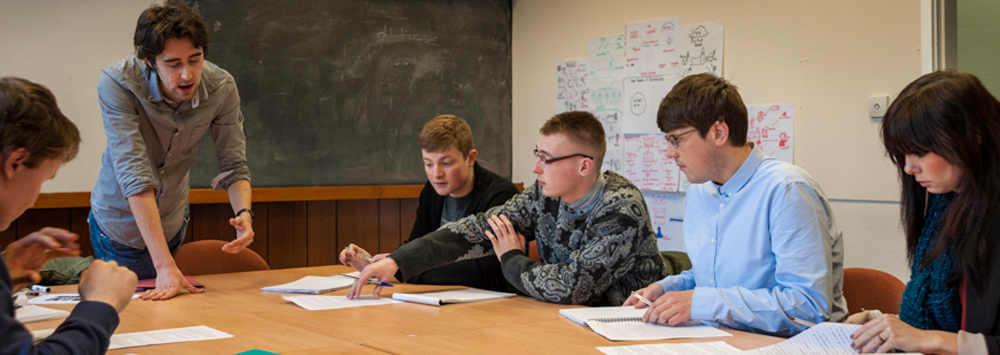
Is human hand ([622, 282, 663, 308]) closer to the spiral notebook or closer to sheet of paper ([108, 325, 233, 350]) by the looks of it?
the spiral notebook

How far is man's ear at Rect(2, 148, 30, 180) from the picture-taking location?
1.12 m

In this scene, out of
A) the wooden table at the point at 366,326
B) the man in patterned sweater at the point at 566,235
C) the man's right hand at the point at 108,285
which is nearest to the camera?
the man's right hand at the point at 108,285

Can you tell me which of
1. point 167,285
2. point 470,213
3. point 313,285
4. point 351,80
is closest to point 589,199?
point 470,213

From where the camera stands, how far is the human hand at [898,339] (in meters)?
1.27

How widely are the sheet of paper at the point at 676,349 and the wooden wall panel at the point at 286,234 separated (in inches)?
110

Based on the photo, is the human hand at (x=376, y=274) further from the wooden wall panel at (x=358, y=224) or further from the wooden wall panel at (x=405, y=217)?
the wooden wall panel at (x=405, y=217)

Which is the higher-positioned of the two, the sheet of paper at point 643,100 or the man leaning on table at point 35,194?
the sheet of paper at point 643,100

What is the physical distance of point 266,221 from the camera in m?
3.85

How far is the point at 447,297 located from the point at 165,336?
0.73 metres

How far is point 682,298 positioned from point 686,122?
47 centimetres

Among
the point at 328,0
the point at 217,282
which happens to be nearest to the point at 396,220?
the point at 328,0

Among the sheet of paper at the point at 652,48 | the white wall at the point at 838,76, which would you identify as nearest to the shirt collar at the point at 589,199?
the white wall at the point at 838,76

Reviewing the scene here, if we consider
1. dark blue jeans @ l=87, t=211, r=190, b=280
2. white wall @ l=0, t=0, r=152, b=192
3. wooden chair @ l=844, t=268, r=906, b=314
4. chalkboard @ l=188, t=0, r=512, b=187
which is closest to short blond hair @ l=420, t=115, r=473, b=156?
dark blue jeans @ l=87, t=211, r=190, b=280

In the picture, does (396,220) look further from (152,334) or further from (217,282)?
(152,334)
